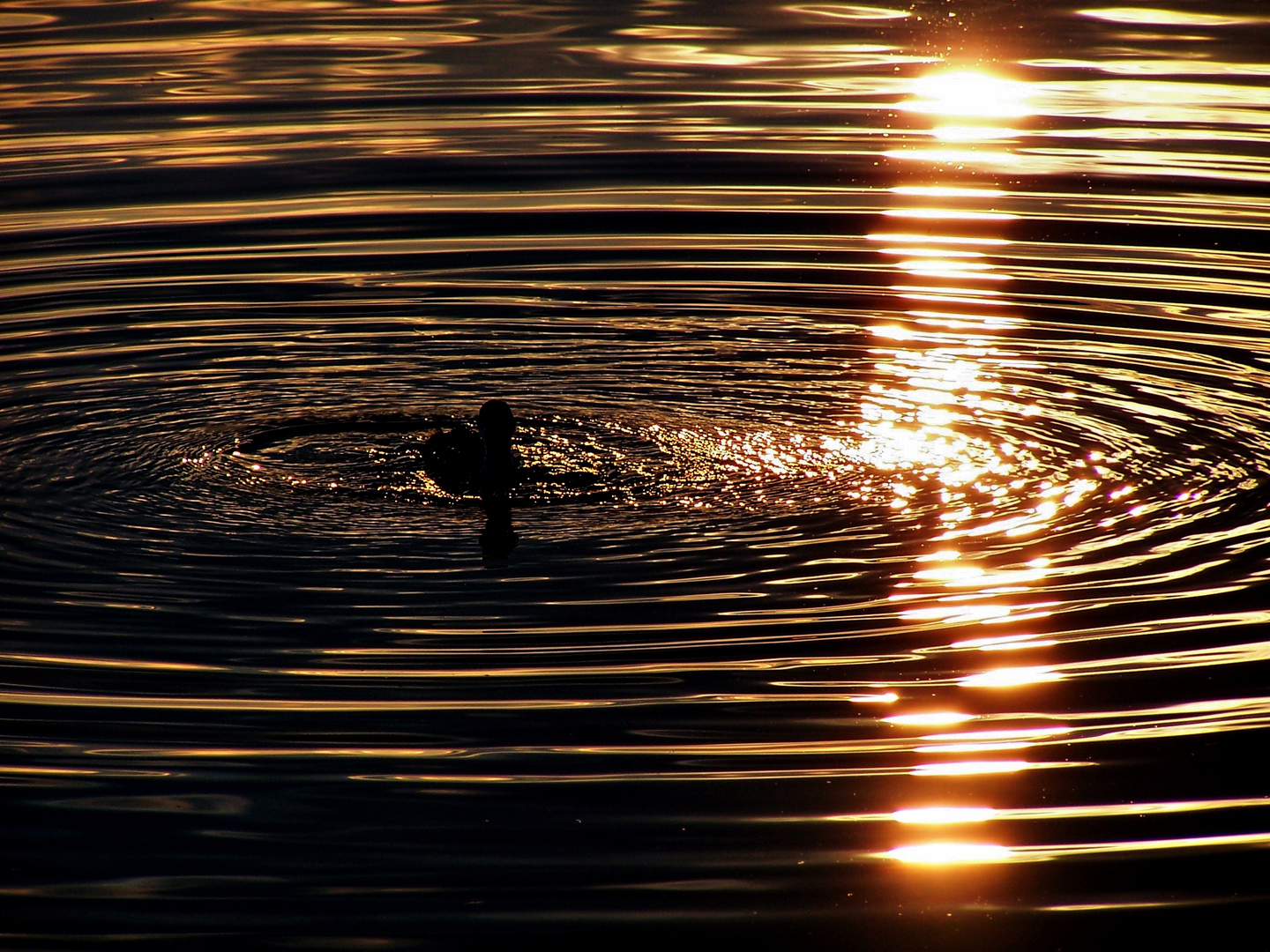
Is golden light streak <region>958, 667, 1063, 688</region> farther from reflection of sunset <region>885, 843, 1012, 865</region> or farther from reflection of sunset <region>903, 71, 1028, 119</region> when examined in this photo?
reflection of sunset <region>903, 71, 1028, 119</region>

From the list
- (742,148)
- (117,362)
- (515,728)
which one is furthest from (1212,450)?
(742,148)

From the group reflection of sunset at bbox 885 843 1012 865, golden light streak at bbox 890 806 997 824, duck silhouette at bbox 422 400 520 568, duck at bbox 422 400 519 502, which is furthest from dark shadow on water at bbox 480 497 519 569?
reflection of sunset at bbox 885 843 1012 865

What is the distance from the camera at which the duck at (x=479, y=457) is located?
10922 millimetres

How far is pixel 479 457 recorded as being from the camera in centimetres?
1134

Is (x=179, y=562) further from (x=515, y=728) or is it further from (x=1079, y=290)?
(x=1079, y=290)

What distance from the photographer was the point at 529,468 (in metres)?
11.5

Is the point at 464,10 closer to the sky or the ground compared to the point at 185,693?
closer to the sky

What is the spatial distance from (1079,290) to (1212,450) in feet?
14.0

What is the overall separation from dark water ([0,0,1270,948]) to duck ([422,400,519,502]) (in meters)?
0.17

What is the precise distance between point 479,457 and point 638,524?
4.45 feet

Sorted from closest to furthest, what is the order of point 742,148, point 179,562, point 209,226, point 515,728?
point 515,728 < point 179,562 < point 209,226 < point 742,148

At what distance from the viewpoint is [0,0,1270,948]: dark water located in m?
7.18

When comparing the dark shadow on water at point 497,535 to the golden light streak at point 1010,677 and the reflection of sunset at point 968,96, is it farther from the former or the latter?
the reflection of sunset at point 968,96

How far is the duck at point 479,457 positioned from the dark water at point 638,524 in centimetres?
17
